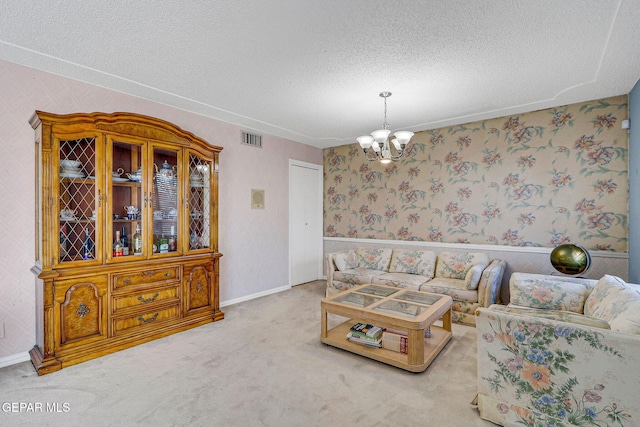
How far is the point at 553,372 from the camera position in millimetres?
1643

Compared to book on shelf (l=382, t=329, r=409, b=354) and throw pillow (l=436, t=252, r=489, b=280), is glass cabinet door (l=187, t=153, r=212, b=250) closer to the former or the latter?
book on shelf (l=382, t=329, r=409, b=354)

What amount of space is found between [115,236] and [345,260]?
297 centimetres

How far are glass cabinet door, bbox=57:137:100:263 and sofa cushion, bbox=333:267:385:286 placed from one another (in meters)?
2.93

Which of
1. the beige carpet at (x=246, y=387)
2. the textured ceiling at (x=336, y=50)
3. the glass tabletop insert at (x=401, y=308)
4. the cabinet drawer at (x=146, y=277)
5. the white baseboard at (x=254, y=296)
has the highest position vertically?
the textured ceiling at (x=336, y=50)

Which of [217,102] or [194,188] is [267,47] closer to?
[217,102]

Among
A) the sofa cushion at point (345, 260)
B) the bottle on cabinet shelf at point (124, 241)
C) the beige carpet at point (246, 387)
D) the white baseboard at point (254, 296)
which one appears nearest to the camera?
the beige carpet at point (246, 387)

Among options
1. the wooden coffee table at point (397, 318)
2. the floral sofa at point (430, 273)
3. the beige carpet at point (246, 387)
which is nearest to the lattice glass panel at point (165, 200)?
the beige carpet at point (246, 387)

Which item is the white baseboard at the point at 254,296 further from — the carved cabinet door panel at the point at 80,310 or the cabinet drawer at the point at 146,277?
the carved cabinet door panel at the point at 80,310

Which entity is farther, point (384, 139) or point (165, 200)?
point (165, 200)

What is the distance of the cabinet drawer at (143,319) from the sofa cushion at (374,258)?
2738 millimetres

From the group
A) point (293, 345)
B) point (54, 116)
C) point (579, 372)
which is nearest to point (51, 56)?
point (54, 116)

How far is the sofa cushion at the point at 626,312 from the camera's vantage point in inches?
60.7

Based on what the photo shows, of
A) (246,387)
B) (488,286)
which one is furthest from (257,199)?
(488,286)

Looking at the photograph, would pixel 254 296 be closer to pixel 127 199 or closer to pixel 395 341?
pixel 127 199
